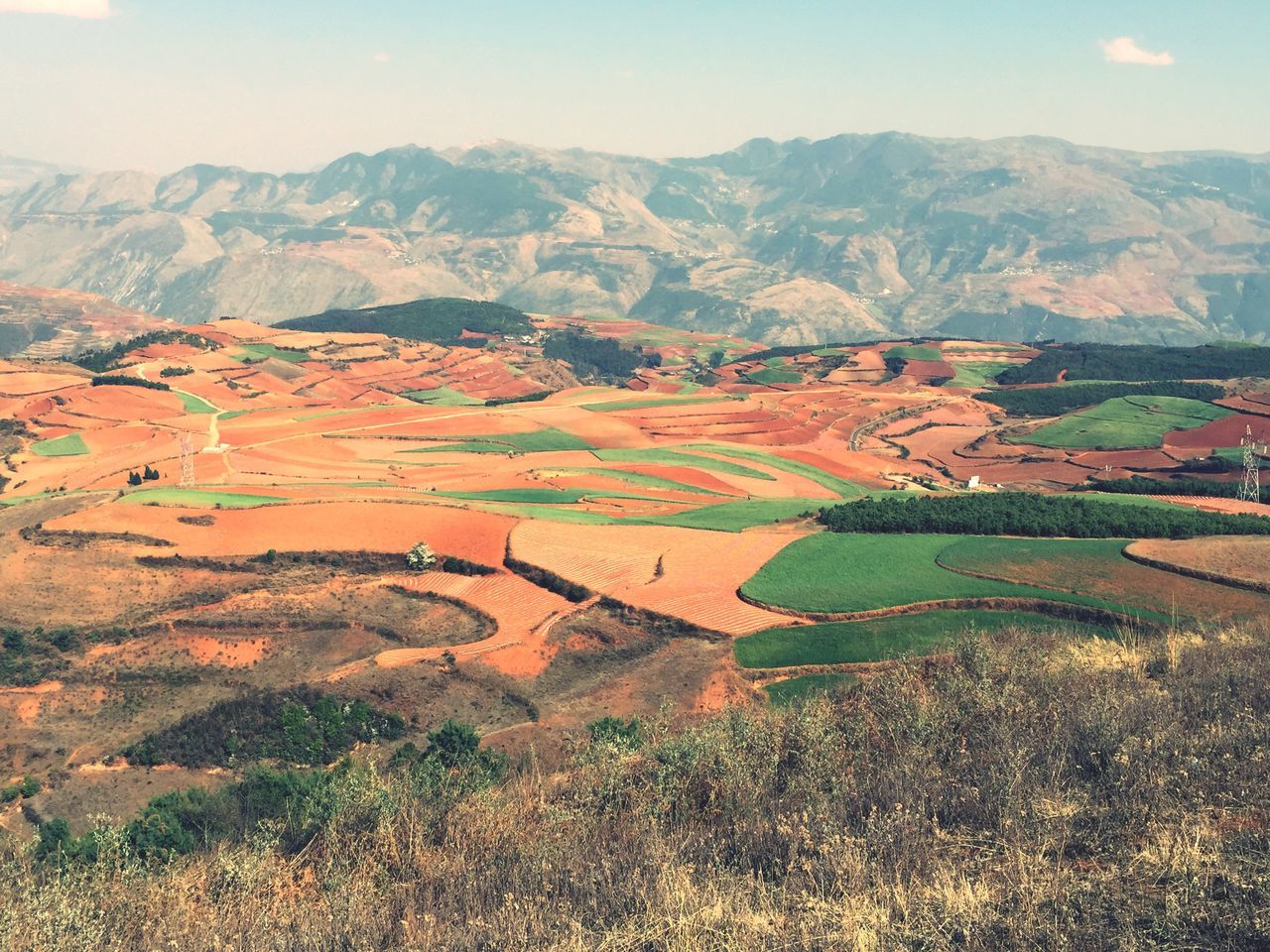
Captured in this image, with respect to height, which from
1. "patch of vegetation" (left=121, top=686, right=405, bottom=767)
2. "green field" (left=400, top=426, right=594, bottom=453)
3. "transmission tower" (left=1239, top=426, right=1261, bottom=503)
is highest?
"transmission tower" (left=1239, top=426, right=1261, bottom=503)

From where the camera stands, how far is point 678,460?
416 ft

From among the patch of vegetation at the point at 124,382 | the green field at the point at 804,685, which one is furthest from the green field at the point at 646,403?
the green field at the point at 804,685

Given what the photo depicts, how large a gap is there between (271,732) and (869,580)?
4158 centimetres

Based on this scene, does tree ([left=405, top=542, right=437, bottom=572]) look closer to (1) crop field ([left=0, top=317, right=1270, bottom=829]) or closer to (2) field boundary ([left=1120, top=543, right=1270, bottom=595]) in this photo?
(1) crop field ([left=0, top=317, right=1270, bottom=829])

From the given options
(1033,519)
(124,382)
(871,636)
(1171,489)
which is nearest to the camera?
(871,636)

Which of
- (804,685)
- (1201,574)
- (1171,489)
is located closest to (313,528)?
(804,685)

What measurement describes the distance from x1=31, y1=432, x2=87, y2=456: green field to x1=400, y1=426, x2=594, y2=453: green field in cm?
4719

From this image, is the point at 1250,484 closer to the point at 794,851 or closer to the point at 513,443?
the point at 513,443

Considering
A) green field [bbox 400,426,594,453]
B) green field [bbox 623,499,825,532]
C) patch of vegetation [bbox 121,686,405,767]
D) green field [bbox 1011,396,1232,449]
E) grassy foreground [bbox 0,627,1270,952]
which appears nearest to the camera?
grassy foreground [bbox 0,627,1270,952]

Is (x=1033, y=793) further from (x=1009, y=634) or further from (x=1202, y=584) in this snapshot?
(x=1202, y=584)

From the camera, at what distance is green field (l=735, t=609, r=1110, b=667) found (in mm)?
55250

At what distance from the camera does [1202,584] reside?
62.1m

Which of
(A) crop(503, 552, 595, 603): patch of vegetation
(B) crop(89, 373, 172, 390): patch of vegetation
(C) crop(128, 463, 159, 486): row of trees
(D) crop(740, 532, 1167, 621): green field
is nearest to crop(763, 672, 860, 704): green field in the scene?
(D) crop(740, 532, 1167, 621): green field

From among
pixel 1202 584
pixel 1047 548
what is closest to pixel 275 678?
pixel 1047 548
